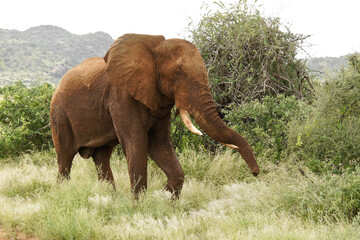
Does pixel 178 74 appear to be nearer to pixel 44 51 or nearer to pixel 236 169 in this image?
pixel 236 169

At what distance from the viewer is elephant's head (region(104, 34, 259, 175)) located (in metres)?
4.62

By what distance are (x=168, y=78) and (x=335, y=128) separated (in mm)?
2725

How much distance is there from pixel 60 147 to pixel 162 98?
214 centimetres

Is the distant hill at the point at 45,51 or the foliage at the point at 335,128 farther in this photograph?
the distant hill at the point at 45,51

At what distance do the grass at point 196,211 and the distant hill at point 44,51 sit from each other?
130 ft

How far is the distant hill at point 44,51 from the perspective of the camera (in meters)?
67.5

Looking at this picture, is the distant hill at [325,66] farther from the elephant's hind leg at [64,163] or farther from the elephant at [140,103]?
the elephant's hind leg at [64,163]

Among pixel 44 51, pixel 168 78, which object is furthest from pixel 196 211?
pixel 44 51

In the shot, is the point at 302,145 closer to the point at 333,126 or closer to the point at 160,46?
the point at 333,126

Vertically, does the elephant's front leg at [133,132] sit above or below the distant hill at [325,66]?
below

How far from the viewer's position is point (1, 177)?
668 cm

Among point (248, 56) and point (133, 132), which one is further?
point (248, 56)

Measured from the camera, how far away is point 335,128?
5.94 m

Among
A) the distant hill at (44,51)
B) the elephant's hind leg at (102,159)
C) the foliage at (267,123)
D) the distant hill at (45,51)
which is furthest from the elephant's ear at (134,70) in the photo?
the distant hill at (44,51)
